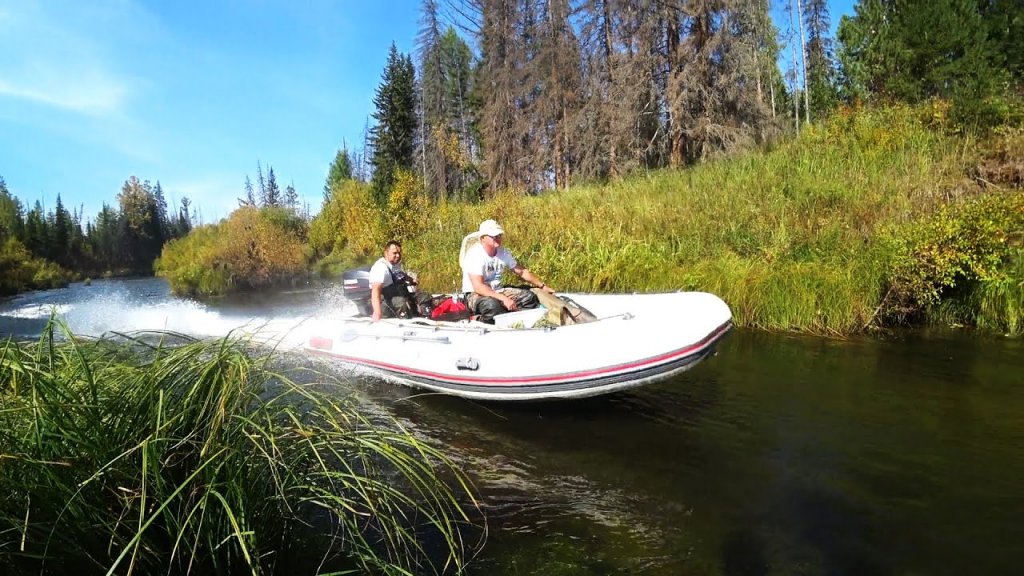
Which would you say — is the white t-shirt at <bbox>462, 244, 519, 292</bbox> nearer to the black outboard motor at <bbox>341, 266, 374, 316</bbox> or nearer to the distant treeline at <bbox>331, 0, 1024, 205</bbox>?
the black outboard motor at <bbox>341, 266, 374, 316</bbox>

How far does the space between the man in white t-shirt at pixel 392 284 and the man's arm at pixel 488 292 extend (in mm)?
1392

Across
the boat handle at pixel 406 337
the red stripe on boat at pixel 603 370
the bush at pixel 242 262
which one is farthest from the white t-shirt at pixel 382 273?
the bush at pixel 242 262

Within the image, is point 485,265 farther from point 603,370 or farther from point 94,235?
point 94,235

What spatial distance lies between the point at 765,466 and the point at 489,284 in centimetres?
339

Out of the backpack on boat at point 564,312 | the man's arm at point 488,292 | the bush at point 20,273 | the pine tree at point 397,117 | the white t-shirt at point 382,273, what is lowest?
the backpack on boat at point 564,312

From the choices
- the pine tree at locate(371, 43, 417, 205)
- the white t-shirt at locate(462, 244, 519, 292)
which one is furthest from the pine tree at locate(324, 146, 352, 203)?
the white t-shirt at locate(462, 244, 519, 292)

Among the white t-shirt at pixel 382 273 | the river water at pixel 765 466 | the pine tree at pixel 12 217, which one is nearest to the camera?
the river water at pixel 765 466

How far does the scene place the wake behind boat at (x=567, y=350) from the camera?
4.79 meters

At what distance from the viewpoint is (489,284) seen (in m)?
6.34

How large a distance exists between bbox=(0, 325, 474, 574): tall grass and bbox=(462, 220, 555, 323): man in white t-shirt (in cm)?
349

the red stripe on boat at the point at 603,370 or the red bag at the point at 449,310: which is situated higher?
the red bag at the point at 449,310

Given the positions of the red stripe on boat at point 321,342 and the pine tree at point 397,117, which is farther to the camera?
the pine tree at point 397,117

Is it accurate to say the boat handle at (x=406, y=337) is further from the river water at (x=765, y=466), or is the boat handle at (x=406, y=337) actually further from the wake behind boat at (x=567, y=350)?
the river water at (x=765, y=466)

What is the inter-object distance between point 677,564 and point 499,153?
24794 millimetres
